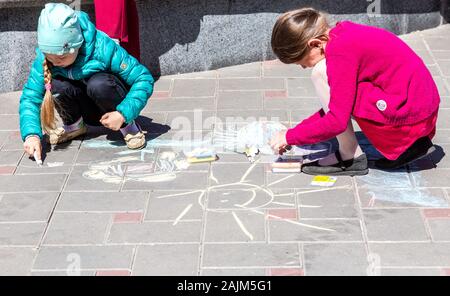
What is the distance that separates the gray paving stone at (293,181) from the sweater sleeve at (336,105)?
0.25 meters

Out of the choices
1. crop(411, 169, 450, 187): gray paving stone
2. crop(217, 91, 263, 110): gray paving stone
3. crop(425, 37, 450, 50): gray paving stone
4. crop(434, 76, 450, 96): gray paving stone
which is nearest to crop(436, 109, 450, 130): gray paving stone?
crop(434, 76, 450, 96): gray paving stone

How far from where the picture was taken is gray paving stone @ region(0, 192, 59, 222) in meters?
3.90

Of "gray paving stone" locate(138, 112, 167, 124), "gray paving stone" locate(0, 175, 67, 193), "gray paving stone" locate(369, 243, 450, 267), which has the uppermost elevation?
"gray paving stone" locate(369, 243, 450, 267)

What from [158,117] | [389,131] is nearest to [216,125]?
[158,117]

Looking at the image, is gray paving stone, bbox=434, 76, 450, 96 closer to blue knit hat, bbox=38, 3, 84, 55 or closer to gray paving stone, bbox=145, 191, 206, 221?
gray paving stone, bbox=145, 191, 206, 221

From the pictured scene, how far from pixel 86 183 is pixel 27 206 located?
0.34 meters

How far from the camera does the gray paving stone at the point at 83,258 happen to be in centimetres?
347

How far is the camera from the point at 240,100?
206 inches

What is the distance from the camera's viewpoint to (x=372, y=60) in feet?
12.7

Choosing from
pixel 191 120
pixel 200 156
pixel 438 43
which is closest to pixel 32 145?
pixel 200 156

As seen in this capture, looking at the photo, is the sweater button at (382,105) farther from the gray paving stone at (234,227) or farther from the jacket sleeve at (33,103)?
the jacket sleeve at (33,103)

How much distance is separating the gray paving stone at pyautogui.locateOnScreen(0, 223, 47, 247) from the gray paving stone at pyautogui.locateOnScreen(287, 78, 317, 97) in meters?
2.07
